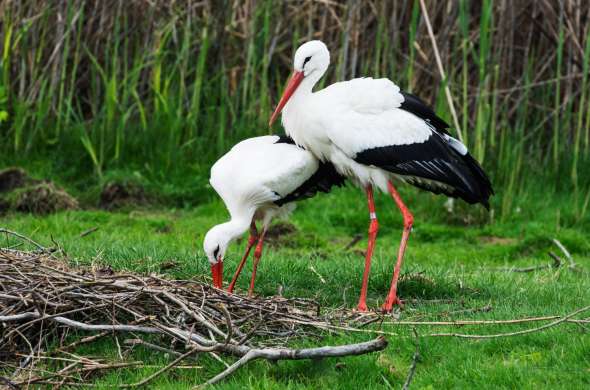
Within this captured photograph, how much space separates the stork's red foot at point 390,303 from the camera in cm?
560

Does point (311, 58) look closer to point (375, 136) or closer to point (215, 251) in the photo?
point (375, 136)

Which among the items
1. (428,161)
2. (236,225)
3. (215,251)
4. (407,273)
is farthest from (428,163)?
(215,251)

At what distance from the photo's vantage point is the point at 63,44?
9883mm

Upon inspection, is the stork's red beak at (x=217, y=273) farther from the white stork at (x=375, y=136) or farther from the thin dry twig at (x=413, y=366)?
the thin dry twig at (x=413, y=366)

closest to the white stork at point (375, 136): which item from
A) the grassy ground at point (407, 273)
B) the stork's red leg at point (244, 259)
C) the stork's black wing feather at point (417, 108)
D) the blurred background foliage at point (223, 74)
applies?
the stork's black wing feather at point (417, 108)

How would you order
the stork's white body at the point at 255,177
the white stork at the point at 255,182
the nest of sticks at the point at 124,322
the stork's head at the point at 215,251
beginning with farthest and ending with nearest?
the stork's white body at the point at 255,177 < the white stork at the point at 255,182 < the stork's head at the point at 215,251 < the nest of sticks at the point at 124,322

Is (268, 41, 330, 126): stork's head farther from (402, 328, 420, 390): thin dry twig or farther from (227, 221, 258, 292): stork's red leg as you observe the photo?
(402, 328, 420, 390): thin dry twig

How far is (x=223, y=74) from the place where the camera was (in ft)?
32.2

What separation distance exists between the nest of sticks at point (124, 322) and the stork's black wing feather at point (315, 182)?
133 centimetres

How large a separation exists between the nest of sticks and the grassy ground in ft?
0.35

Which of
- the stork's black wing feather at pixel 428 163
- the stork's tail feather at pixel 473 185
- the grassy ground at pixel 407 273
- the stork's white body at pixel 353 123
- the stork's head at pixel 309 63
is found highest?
the stork's head at pixel 309 63

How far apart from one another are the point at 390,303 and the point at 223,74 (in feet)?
15.1

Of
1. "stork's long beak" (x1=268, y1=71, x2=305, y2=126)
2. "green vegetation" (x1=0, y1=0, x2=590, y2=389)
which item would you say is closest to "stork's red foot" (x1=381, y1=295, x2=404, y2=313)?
"stork's long beak" (x1=268, y1=71, x2=305, y2=126)

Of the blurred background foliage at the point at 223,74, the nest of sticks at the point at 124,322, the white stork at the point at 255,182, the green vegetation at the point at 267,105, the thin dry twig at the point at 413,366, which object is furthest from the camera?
the blurred background foliage at the point at 223,74
